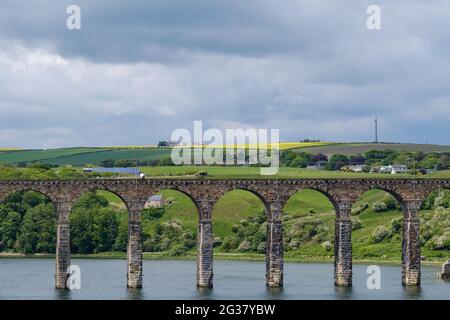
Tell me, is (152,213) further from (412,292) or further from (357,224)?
(412,292)

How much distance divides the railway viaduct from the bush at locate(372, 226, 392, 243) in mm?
34612

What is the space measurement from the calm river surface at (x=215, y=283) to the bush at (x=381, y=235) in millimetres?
11361

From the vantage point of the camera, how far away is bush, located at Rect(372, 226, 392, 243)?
16600 cm

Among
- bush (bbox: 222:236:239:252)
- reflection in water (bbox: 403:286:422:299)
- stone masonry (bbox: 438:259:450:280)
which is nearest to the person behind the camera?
reflection in water (bbox: 403:286:422:299)

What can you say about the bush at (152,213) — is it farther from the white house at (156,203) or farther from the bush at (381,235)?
the bush at (381,235)

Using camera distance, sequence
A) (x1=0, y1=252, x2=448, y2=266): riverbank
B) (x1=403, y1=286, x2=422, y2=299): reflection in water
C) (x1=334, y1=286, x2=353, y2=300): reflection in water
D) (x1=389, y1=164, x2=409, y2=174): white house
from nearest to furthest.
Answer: (x1=334, y1=286, x2=353, y2=300): reflection in water → (x1=403, y1=286, x2=422, y2=299): reflection in water → (x1=0, y1=252, x2=448, y2=266): riverbank → (x1=389, y1=164, x2=409, y2=174): white house

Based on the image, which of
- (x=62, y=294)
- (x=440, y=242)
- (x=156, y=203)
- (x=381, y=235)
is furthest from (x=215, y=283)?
(x=156, y=203)

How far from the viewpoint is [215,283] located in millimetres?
130750

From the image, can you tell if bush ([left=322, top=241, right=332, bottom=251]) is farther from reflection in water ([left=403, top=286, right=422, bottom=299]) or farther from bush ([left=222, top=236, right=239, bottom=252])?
reflection in water ([left=403, top=286, right=422, bottom=299])

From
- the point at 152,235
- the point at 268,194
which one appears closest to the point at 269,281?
the point at 268,194

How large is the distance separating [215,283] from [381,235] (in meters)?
40.8

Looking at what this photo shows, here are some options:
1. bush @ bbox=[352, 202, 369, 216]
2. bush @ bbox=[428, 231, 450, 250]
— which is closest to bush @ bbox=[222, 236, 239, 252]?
bush @ bbox=[352, 202, 369, 216]

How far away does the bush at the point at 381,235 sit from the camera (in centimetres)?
16600
